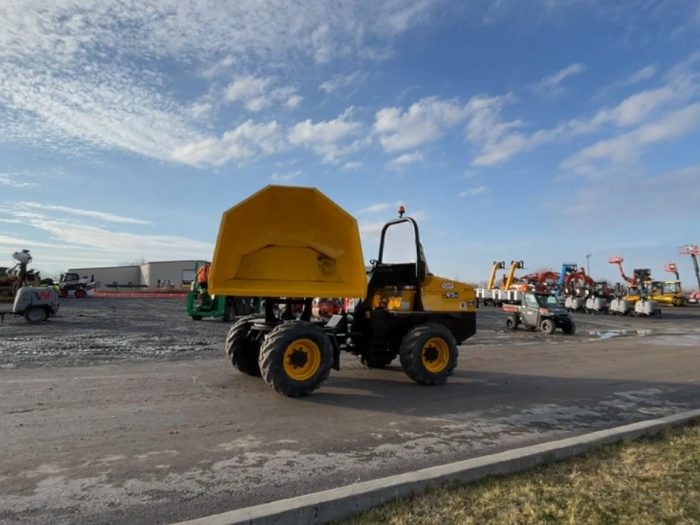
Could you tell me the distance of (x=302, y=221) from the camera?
813 centimetres

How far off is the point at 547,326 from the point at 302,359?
665 inches

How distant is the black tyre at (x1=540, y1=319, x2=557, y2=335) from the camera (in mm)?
21578

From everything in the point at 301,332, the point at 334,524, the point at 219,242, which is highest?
the point at 219,242

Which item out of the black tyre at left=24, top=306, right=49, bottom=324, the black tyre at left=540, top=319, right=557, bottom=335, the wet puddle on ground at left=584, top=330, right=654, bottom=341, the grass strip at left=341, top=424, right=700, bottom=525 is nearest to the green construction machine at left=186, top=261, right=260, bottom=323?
the black tyre at left=24, top=306, right=49, bottom=324

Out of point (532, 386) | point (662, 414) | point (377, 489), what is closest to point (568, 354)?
point (532, 386)

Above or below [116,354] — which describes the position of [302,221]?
above

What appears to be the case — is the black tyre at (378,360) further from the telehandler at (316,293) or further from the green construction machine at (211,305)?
the green construction machine at (211,305)

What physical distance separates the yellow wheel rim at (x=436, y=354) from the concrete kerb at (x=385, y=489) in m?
3.57

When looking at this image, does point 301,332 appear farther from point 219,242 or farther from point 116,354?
point 116,354

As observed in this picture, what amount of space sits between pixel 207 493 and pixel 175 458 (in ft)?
2.93

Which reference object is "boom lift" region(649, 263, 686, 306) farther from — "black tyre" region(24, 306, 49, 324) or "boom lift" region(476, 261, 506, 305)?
"black tyre" region(24, 306, 49, 324)

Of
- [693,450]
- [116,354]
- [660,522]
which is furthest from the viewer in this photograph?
[116,354]

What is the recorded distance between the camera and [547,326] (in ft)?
71.5

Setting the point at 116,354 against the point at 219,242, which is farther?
the point at 116,354
